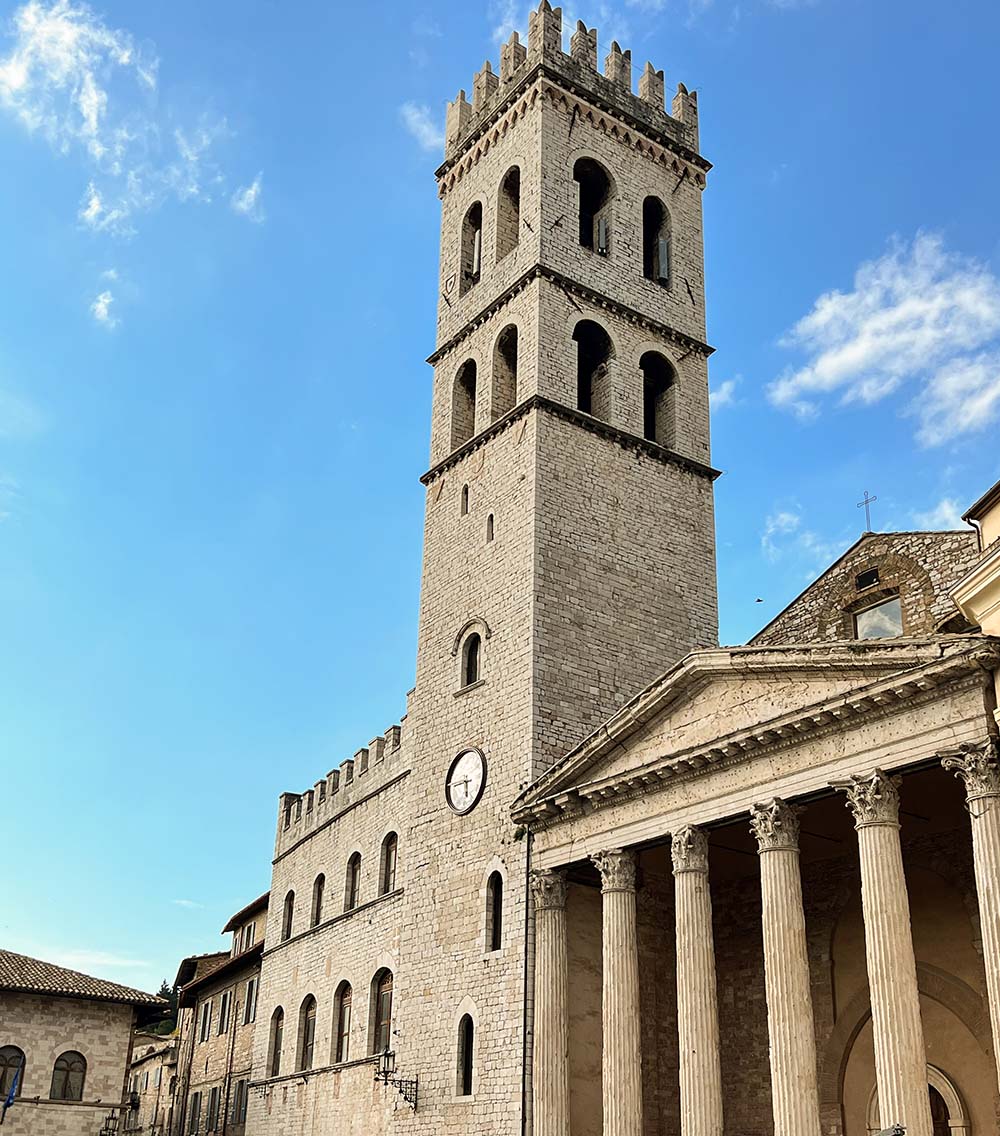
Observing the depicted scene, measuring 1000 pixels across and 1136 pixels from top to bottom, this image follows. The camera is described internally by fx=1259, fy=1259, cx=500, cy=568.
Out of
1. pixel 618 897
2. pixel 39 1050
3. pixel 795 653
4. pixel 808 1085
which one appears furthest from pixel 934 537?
pixel 39 1050

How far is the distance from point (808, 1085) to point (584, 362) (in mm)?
17800

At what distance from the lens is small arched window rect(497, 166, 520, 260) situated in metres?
31.3

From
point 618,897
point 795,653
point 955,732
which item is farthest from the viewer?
point 618,897

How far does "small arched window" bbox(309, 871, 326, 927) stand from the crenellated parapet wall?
160 centimetres

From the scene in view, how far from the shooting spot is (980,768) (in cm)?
1603

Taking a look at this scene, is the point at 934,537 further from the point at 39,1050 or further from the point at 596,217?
the point at 39,1050

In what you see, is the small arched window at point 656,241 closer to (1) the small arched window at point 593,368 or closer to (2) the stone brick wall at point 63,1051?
(1) the small arched window at point 593,368

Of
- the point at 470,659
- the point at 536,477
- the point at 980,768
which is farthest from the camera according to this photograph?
the point at 470,659

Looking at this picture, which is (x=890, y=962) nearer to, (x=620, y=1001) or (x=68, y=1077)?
(x=620, y=1001)

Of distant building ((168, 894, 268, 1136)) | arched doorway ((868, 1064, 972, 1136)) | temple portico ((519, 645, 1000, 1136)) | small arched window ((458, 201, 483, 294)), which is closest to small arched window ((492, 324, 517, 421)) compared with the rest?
small arched window ((458, 201, 483, 294))

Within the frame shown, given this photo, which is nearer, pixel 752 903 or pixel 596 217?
pixel 752 903

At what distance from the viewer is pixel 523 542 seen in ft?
86.1

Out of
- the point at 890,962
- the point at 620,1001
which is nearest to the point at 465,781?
the point at 620,1001

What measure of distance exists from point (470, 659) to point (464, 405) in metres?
7.18
